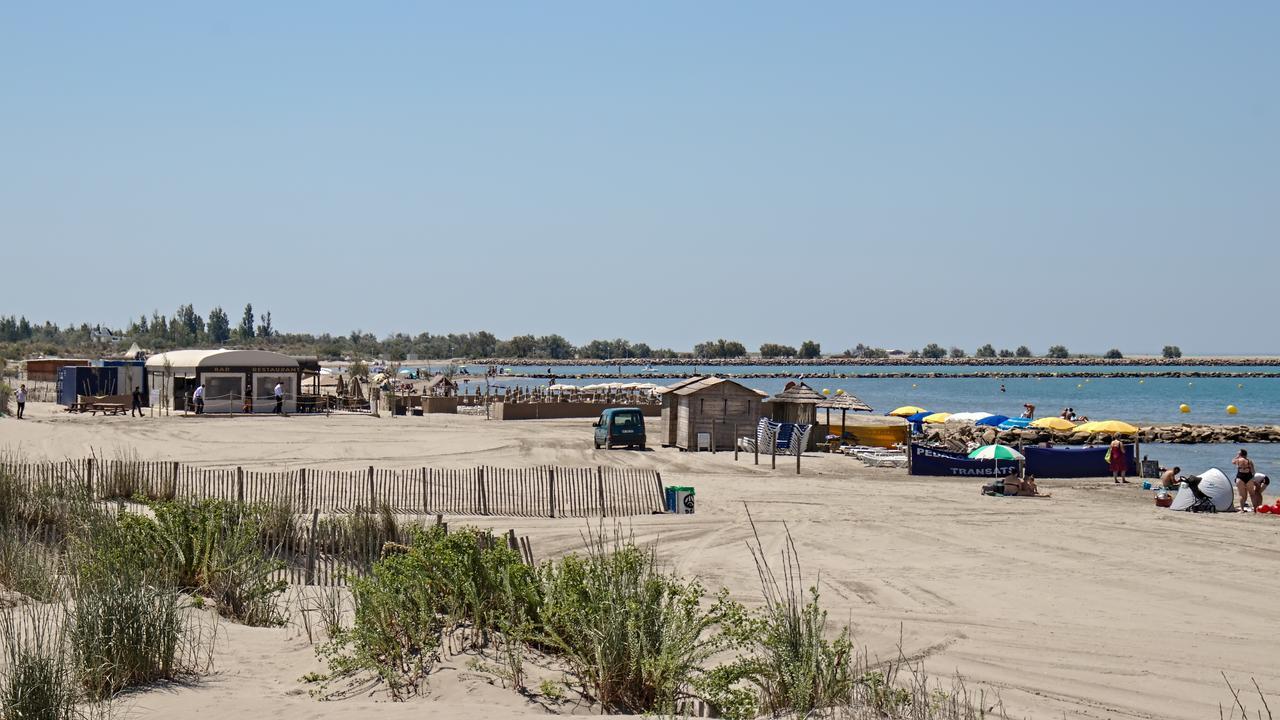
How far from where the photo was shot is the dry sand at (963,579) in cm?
855

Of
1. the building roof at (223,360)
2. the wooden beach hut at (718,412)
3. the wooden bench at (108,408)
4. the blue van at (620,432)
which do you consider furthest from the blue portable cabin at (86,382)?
the wooden beach hut at (718,412)

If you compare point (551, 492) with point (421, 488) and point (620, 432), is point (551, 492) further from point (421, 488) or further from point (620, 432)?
point (620, 432)

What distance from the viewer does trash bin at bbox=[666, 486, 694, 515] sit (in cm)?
1917

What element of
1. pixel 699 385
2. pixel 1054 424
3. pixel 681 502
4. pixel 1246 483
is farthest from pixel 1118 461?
pixel 681 502

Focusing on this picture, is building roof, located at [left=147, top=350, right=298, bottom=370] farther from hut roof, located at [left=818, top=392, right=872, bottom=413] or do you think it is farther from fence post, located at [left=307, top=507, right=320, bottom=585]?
fence post, located at [left=307, top=507, right=320, bottom=585]

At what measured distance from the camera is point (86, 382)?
45.9 meters

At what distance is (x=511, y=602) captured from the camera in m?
8.56

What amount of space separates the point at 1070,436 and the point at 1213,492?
66.1 feet

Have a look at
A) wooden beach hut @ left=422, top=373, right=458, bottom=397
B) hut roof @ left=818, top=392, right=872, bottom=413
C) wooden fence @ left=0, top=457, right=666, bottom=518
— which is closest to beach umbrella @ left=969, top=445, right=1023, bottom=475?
hut roof @ left=818, top=392, right=872, bottom=413

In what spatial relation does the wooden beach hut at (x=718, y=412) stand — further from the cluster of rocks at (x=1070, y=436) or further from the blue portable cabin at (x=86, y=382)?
the blue portable cabin at (x=86, y=382)

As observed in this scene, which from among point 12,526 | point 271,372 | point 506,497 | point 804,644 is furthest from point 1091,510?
point 271,372

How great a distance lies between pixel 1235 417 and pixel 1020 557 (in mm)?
58692

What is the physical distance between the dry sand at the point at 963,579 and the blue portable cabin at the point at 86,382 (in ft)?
54.9

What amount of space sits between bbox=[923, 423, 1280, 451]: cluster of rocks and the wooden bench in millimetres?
29608
